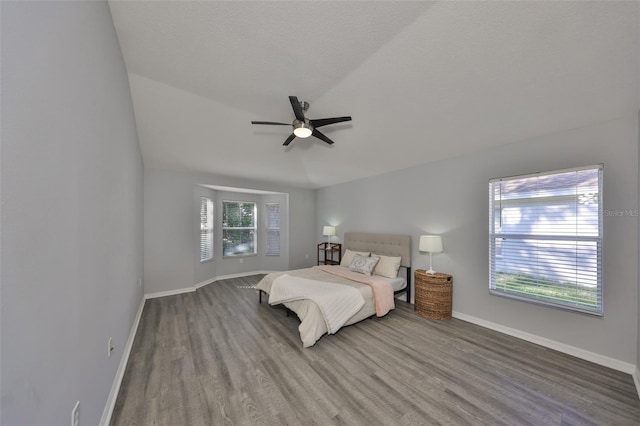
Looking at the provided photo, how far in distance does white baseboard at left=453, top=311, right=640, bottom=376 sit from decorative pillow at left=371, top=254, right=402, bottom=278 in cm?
124

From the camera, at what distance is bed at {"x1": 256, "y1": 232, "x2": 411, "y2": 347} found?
294 cm

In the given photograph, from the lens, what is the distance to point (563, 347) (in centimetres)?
263

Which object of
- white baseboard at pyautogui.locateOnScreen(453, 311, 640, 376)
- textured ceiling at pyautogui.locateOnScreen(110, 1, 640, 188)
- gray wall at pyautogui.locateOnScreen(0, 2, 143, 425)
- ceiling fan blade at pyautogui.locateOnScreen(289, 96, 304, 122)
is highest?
textured ceiling at pyautogui.locateOnScreen(110, 1, 640, 188)

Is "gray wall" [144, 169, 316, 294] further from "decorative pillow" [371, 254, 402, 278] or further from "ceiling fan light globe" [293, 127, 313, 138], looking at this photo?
"decorative pillow" [371, 254, 402, 278]

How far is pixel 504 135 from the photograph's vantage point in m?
3.01

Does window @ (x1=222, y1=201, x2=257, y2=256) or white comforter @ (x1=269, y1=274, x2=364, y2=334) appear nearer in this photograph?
white comforter @ (x1=269, y1=274, x2=364, y2=334)

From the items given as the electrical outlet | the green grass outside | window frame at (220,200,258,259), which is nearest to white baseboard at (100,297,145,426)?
the electrical outlet

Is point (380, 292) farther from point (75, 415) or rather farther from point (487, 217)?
point (75, 415)

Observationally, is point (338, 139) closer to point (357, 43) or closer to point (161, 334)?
point (357, 43)

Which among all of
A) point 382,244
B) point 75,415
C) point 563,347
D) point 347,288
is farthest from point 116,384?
point 563,347

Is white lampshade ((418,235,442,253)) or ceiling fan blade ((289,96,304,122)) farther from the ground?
ceiling fan blade ((289,96,304,122))

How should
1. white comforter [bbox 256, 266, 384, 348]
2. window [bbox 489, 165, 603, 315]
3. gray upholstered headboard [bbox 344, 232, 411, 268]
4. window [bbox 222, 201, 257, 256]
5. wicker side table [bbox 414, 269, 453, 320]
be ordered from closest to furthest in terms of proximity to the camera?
1. window [bbox 489, 165, 603, 315]
2. white comforter [bbox 256, 266, 384, 348]
3. wicker side table [bbox 414, 269, 453, 320]
4. gray upholstered headboard [bbox 344, 232, 411, 268]
5. window [bbox 222, 201, 257, 256]

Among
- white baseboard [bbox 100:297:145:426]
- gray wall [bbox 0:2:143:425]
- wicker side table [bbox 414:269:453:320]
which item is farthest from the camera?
wicker side table [bbox 414:269:453:320]

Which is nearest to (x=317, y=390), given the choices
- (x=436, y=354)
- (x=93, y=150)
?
(x=436, y=354)
